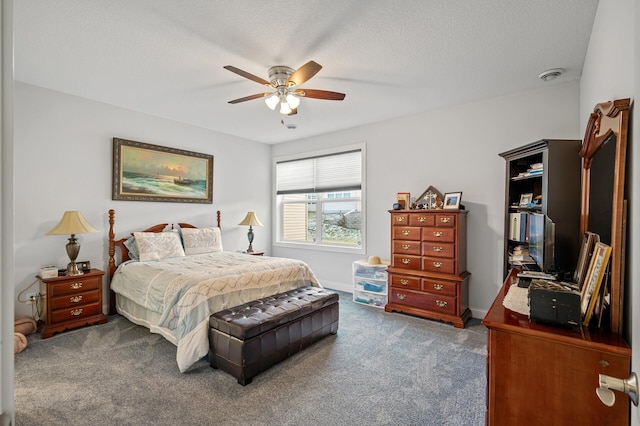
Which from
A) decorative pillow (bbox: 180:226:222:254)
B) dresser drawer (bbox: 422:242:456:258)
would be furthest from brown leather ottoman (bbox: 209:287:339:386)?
decorative pillow (bbox: 180:226:222:254)

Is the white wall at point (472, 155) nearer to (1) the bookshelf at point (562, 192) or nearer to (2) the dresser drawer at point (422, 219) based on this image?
(2) the dresser drawer at point (422, 219)

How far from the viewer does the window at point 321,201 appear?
16.4 feet

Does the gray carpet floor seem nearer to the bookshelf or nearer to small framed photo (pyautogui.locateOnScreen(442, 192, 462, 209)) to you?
the bookshelf

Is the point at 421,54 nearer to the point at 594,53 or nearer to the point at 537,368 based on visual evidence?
the point at 594,53

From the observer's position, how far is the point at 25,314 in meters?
3.29

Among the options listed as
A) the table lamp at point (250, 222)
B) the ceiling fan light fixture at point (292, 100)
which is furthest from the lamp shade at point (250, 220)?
the ceiling fan light fixture at point (292, 100)

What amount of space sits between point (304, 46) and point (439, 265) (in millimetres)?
2766

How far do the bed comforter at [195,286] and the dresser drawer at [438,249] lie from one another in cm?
144

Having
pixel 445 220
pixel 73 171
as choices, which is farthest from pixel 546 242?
pixel 73 171

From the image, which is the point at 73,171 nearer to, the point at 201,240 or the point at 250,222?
the point at 201,240

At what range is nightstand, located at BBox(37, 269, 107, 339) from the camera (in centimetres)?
313

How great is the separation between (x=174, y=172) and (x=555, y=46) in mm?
4625

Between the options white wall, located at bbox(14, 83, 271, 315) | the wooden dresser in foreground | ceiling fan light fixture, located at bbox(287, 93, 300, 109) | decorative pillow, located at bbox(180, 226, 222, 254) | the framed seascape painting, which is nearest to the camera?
the wooden dresser in foreground

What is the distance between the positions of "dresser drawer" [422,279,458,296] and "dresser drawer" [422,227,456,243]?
1.61ft
